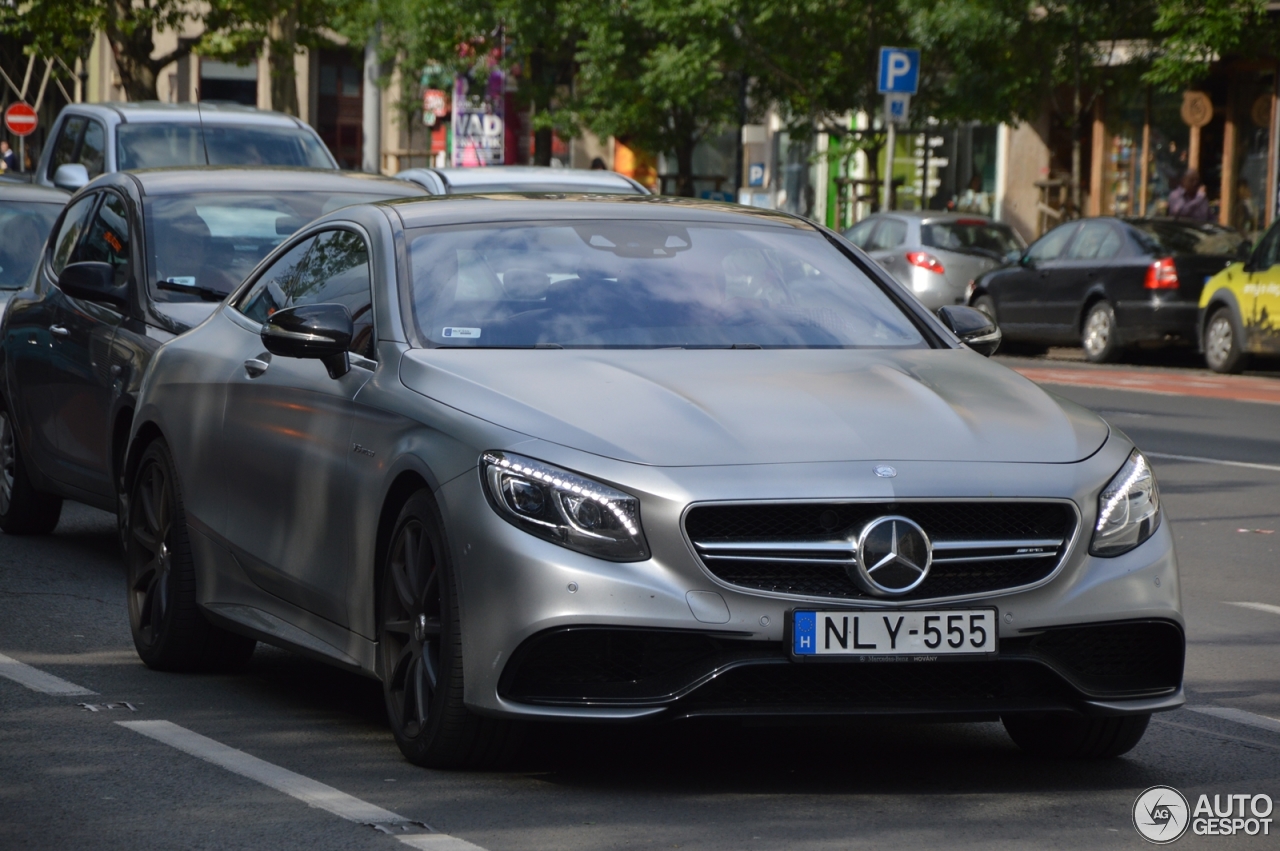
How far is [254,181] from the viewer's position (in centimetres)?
1035

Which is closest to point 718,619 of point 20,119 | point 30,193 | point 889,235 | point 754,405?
point 754,405

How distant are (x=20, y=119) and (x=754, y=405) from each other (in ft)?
140

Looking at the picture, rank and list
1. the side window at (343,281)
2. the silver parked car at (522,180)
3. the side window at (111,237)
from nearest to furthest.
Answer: the side window at (343,281), the side window at (111,237), the silver parked car at (522,180)

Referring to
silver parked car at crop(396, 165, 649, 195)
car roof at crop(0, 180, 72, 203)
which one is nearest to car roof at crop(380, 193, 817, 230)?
car roof at crop(0, 180, 72, 203)

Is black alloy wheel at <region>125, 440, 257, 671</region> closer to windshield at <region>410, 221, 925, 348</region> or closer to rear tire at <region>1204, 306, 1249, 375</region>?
windshield at <region>410, 221, 925, 348</region>

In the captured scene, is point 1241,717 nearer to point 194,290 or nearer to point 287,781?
point 287,781

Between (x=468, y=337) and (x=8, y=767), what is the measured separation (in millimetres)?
1600

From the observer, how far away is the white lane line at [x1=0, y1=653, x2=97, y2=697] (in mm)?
6906

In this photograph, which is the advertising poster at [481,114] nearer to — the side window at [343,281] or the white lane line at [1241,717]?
the side window at [343,281]

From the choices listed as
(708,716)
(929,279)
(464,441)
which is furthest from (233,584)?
(929,279)

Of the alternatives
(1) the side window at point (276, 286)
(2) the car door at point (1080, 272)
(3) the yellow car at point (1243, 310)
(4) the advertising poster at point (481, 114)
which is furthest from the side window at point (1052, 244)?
(1) the side window at point (276, 286)

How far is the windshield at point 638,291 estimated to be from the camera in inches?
250

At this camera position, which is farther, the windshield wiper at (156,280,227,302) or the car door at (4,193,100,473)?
the car door at (4,193,100,473)

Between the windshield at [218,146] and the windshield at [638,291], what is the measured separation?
10.5 m
